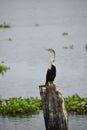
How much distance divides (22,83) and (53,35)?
85.2 feet

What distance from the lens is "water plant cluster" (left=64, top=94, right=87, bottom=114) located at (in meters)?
21.7

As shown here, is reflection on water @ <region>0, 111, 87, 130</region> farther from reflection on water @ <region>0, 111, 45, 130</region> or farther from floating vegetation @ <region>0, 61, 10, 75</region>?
floating vegetation @ <region>0, 61, 10, 75</region>

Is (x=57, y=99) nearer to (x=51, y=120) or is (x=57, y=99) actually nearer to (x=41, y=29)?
(x=51, y=120)

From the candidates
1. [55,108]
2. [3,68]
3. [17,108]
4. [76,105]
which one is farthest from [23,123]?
[3,68]

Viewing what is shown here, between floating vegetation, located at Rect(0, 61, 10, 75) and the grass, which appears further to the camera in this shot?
floating vegetation, located at Rect(0, 61, 10, 75)

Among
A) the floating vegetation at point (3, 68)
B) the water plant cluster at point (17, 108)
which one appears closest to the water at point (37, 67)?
the floating vegetation at point (3, 68)

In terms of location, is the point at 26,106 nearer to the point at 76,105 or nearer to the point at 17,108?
the point at 17,108

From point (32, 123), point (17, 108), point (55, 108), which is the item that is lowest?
point (32, 123)

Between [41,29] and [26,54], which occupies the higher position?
[41,29]

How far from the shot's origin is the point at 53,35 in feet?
178

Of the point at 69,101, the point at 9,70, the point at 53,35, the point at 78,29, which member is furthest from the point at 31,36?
the point at 69,101

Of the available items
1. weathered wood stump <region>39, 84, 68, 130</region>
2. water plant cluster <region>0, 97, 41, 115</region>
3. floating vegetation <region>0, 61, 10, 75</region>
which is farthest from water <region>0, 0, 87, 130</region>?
weathered wood stump <region>39, 84, 68, 130</region>

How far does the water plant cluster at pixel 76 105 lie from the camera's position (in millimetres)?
21672

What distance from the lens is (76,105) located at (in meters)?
21.9
